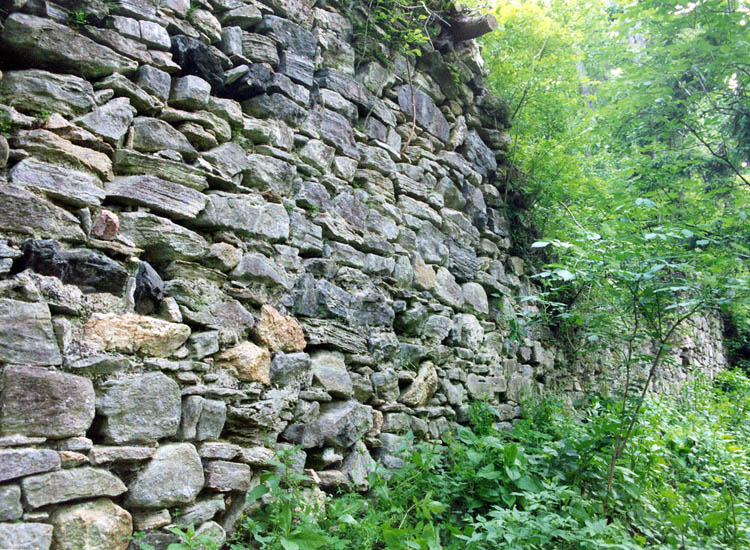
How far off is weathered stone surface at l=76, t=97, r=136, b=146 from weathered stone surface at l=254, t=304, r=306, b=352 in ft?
3.23

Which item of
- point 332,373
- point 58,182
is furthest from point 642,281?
point 58,182

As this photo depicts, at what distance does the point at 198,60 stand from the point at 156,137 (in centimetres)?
51

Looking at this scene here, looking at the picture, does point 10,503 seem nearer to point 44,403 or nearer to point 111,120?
point 44,403

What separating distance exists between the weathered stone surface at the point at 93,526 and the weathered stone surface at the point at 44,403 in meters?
0.25

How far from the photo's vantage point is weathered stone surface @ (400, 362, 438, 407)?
10.7 feet

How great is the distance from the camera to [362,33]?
3.47m

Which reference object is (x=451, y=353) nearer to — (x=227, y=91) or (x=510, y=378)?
(x=510, y=378)

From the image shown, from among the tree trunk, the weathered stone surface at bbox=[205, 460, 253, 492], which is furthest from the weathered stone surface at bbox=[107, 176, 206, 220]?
the tree trunk

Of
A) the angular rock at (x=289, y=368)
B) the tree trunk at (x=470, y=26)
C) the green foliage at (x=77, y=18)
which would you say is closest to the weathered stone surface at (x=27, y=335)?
the angular rock at (x=289, y=368)

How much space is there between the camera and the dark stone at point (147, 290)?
199 centimetres

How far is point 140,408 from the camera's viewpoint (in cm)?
185

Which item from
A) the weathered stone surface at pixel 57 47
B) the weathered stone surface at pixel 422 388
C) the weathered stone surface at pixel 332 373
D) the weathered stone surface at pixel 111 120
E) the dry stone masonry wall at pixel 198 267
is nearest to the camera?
the dry stone masonry wall at pixel 198 267

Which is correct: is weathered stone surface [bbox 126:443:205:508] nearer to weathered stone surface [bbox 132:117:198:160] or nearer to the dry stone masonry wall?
the dry stone masonry wall

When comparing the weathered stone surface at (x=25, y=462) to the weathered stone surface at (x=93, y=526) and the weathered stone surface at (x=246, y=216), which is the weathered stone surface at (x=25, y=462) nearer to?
the weathered stone surface at (x=93, y=526)
